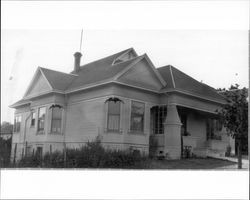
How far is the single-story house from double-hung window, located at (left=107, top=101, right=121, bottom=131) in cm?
2

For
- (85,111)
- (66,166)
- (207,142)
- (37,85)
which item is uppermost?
(37,85)

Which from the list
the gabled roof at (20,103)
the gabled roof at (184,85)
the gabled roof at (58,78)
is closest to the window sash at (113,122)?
the gabled roof at (58,78)

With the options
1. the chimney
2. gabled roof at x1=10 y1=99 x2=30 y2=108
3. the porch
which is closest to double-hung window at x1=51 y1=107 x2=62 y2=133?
gabled roof at x1=10 y1=99 x2=30 y2=108

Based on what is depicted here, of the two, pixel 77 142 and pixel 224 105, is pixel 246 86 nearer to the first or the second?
pixel 224 105

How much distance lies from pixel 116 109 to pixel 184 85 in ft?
Result: 6.20

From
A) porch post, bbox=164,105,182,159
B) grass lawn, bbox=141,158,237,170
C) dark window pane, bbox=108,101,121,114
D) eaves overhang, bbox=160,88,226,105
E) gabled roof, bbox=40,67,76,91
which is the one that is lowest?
grass lawn, bbox=141,158,237,170

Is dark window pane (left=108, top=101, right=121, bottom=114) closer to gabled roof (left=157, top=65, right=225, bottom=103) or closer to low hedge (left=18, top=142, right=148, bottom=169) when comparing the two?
low hedge (left=18, top=142, right=148, bottom=169)

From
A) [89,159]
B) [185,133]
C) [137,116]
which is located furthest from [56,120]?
[185,133]

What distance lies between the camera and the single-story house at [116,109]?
954cm

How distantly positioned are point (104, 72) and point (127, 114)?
3.71 ft

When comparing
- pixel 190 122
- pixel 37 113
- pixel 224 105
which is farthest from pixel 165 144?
pixel 37 113

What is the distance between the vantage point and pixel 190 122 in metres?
10.3

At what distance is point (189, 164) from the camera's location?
964 centimetres

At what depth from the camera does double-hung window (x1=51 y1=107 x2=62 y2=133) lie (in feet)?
31.6
